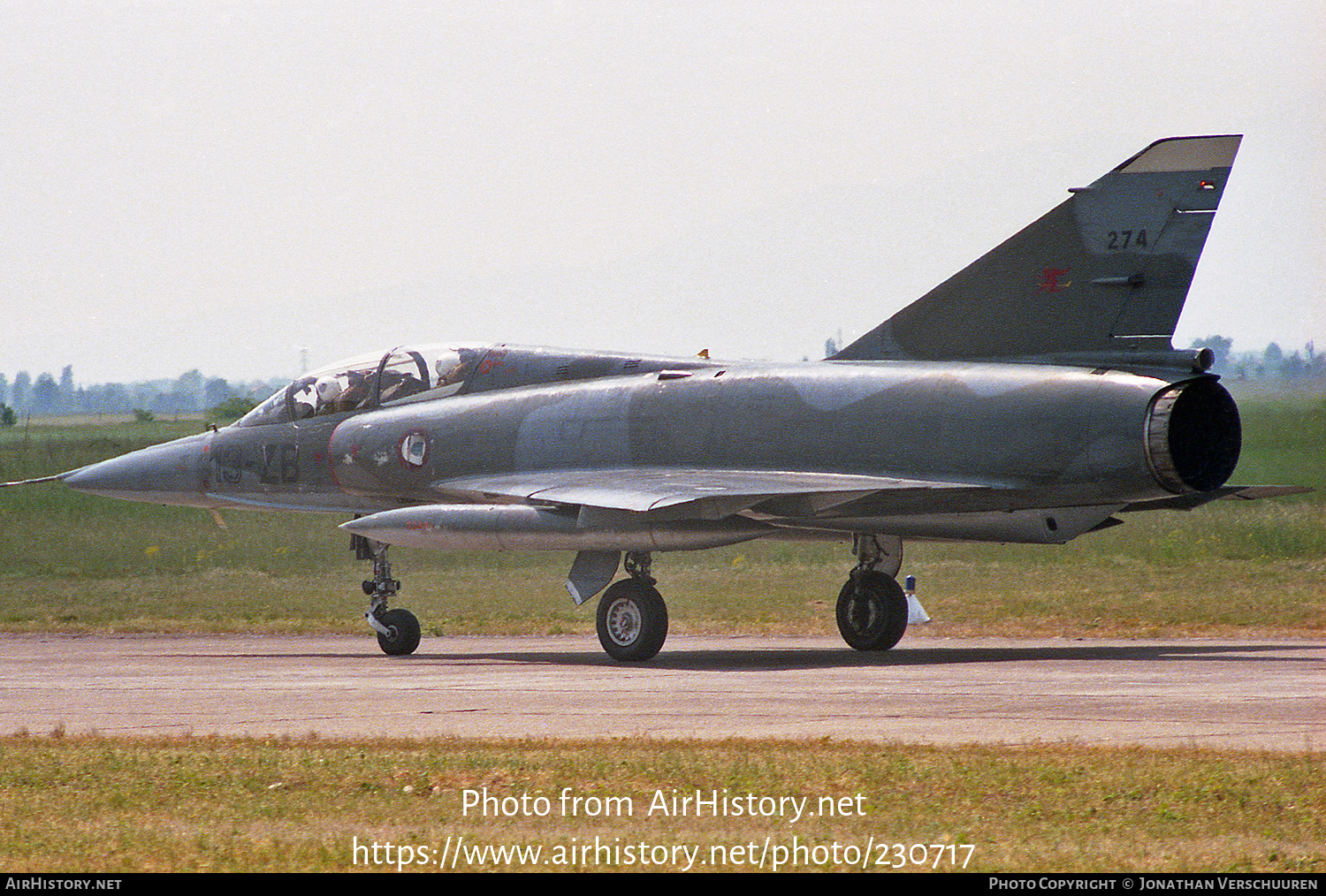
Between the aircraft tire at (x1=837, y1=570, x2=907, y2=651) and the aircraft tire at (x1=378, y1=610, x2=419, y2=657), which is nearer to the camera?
the aircraft tire at (x1=837, y1=570, x2=907, y2=651)

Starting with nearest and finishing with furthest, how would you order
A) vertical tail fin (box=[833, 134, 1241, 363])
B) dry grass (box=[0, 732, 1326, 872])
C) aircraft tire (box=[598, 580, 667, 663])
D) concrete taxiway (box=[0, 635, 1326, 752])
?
dry grass (box=[0, 732, 1326, 872])
concrete taxiway (box=[0, 635, 1326, 752])
vertical tail fin (box=[833, 134, 1241, 363])
aircraft tire (box=[598, 580, 667, 663])

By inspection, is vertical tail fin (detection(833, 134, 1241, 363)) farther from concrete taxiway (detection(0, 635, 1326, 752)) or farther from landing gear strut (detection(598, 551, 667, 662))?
landing gear strut (detection(598, 551, 667, 662))

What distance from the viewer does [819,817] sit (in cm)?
822

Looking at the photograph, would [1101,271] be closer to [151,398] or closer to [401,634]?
[401,634]

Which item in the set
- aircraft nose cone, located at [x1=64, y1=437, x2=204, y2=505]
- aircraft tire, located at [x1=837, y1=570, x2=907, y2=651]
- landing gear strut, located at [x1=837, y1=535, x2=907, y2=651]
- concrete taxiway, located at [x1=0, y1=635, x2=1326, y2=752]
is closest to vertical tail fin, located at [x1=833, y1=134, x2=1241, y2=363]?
landing gear strut, located at [x1=837, y1=535, x2=907, y2=651]

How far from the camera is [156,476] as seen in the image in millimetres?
22984

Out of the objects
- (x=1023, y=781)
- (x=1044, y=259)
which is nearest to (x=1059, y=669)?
(x=1044, y=259)

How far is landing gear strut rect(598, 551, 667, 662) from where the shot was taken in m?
18.1

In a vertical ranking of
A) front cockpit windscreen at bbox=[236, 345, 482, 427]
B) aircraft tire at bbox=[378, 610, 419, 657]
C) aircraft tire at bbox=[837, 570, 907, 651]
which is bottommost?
aircraft tire at bbox=[378, 610, 419, 657]

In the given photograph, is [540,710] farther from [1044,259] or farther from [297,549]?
[297,549]

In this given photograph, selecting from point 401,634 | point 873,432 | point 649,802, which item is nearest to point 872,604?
point 873,432

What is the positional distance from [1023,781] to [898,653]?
9.70 m

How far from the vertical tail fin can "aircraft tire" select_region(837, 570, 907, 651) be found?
10.0ft

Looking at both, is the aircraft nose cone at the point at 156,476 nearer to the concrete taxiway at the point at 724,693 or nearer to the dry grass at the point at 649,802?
the concrete taxiway at the point at 724,693
